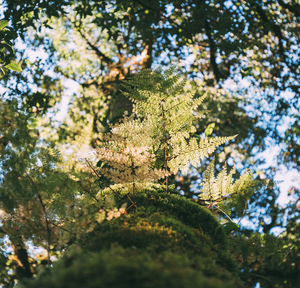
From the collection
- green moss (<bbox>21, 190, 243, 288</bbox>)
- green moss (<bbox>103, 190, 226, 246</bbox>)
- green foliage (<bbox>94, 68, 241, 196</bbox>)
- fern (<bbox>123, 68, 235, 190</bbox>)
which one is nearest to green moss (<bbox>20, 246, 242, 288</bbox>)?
green moss (<bbox>21, 190, 243, 288</bbox>)

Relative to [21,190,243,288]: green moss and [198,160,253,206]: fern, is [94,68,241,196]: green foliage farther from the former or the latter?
[21,190,243,288]: green moss

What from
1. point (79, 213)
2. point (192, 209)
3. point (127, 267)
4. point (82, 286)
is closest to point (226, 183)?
point (192, 209)

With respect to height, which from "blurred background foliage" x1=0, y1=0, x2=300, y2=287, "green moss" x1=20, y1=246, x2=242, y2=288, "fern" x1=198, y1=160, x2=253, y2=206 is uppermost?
"blurred background foliage" x1=0, y1=0, x2=300, y2=287

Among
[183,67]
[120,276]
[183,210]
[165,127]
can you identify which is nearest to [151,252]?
[120,276]

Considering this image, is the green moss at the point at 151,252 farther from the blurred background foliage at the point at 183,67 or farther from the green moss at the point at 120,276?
the blurred background foliage at the point at 183,67

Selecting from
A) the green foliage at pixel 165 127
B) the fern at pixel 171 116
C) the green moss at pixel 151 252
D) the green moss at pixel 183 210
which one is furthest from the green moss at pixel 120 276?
the fern at pixel 171 116

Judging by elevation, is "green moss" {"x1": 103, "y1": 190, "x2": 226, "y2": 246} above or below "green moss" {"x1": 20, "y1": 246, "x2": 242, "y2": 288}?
above

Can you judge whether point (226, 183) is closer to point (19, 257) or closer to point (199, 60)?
point (19, 257)

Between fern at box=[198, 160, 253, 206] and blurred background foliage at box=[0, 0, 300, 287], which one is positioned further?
blurred background foliage at box=[0, 0, 300, 287]

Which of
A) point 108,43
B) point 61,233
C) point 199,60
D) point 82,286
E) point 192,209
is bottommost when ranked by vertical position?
point 82,286

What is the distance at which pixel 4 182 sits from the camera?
160 centimetres

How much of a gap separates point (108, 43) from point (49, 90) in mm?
2657

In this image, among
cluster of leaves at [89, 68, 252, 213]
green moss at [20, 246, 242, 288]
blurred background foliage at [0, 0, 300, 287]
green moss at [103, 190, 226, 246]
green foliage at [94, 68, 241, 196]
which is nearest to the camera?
green moss at [20, 246, 242, 288]

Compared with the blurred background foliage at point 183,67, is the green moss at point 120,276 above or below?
below
